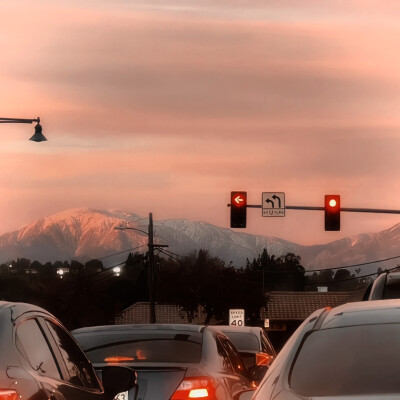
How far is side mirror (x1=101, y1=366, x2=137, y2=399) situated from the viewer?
7.88 m

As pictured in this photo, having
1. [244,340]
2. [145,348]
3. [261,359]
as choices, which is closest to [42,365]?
[145,348]

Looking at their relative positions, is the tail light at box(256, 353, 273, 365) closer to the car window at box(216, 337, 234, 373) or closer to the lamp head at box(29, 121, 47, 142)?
the car window at box(216, 337, 234, 373)

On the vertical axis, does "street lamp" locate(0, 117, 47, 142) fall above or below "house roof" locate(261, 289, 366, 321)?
above

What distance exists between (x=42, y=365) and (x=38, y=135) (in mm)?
27963

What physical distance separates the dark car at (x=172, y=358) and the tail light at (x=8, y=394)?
4676mm

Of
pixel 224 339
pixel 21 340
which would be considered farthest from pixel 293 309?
pixel 21 340

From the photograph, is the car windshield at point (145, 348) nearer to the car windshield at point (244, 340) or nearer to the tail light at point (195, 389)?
the tail light at point (195, 389)

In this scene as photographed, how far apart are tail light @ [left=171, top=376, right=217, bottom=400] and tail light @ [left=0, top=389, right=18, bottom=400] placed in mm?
4758

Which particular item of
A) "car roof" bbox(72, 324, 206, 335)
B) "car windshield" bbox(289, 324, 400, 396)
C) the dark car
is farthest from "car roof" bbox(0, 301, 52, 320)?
"car roof" bbox(72, 324, 206, 335)

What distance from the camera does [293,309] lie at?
10538 cm

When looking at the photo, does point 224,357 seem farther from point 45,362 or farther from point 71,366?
point 45,362

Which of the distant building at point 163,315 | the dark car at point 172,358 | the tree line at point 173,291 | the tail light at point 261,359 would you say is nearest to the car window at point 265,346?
the tail light at point 261,359

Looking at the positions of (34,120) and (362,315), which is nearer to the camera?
(362,315)

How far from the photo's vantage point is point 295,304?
10712 centimetres
